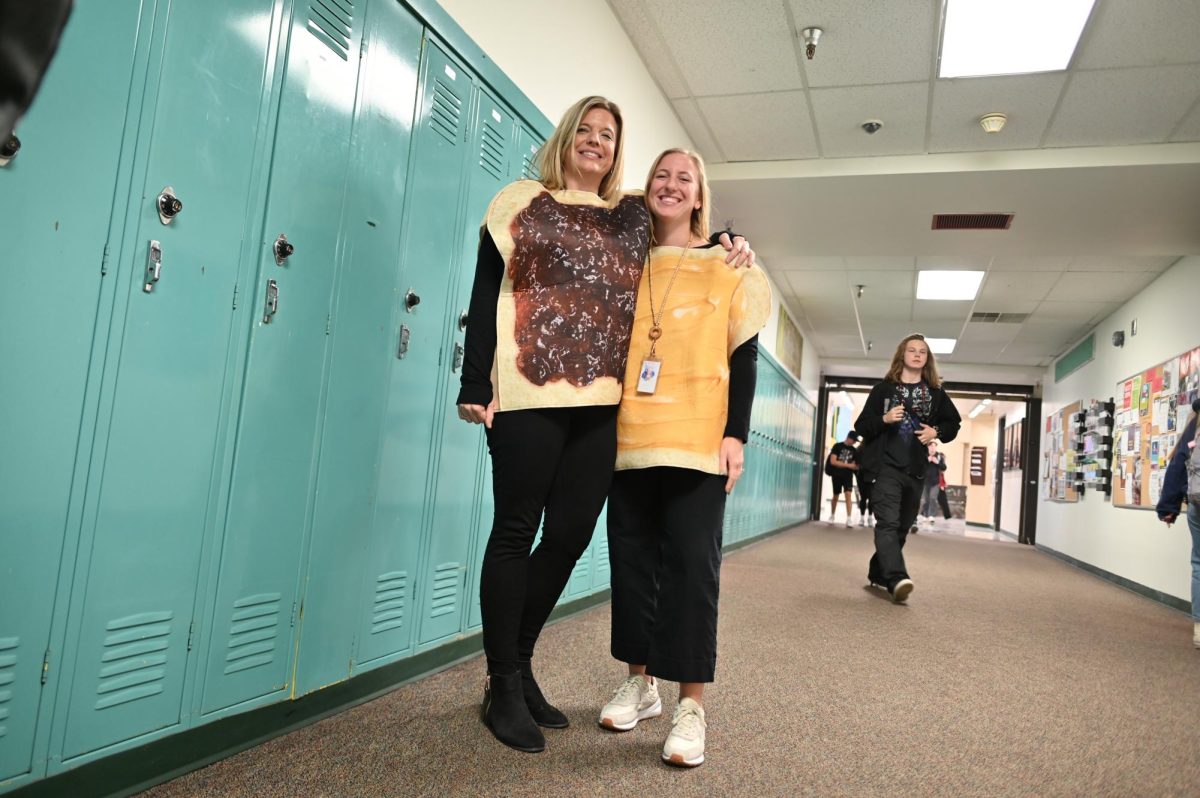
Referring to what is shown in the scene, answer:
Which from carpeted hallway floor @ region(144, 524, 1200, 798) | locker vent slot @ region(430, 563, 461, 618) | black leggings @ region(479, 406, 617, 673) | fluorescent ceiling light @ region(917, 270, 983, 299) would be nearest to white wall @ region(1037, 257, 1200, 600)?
fluorescent ceiling light @ region(917, 270, 983, 299)

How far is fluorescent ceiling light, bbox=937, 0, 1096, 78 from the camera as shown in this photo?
3176mm

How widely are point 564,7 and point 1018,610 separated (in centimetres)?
381

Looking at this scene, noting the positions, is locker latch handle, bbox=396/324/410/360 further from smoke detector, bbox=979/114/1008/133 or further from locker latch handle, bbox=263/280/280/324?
smoke detector, bbox=979/114/1008/133

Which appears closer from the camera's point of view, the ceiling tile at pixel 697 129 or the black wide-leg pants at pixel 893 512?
the black wide-leg pants at pixel 893 512

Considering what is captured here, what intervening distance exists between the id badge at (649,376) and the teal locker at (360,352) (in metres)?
0.65

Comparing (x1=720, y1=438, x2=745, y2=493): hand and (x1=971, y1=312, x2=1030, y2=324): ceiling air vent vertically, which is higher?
(x1=971, y1=312, x2=1030, y2=324): ceiling air vent

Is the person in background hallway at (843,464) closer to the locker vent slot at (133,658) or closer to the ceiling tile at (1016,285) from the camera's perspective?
the ceiling tile at (1016,285)

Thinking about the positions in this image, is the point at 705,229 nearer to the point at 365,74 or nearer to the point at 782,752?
the point at 365,74

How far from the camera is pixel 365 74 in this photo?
5.56 feet

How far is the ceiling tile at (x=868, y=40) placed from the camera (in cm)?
326

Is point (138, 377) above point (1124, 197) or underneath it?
underneath

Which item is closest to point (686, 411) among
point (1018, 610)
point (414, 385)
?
point (414, 385)

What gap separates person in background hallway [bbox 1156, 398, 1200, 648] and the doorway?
24.4 ft

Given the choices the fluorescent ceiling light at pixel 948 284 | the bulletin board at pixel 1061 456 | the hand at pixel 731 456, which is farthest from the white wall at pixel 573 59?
the bulletin board at pixel 1061 456
